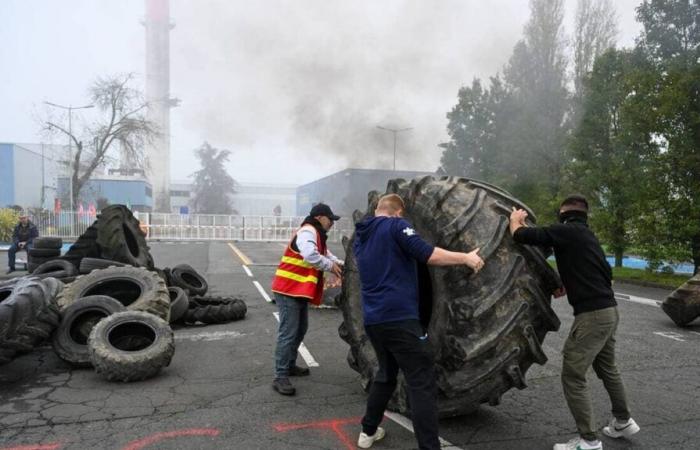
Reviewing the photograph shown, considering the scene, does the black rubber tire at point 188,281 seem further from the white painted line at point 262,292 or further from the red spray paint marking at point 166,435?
the red spray paint marking at point 166,435

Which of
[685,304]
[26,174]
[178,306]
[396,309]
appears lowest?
[178,306]

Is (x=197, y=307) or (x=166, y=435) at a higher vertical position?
(x=197, y=307)

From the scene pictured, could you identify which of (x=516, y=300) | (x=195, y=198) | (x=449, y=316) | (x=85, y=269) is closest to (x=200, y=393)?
(x=449, y=316)

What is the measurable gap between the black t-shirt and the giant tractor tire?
13 cm

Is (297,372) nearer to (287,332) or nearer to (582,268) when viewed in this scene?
(287,332)

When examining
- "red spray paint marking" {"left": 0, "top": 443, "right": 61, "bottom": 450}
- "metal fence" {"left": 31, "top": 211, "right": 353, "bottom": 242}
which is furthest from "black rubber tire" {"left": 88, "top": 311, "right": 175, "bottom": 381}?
"metal fence" {"left": 31, "top": 211, "right": 353, "bottom": 242}

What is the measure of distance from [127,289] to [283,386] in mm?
3385

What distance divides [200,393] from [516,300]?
2.86 meters

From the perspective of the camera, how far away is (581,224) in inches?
137

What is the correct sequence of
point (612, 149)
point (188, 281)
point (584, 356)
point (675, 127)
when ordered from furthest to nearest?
point (612, 149)
point (675, 127)
point (188, 281)
point (584, 356)

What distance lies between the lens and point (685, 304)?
24.3 ft

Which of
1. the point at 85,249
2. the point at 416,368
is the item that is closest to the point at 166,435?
the point at 416,368

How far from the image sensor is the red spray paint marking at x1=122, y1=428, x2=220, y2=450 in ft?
11.4

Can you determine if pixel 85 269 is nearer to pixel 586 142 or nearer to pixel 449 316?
pixel 449 316
